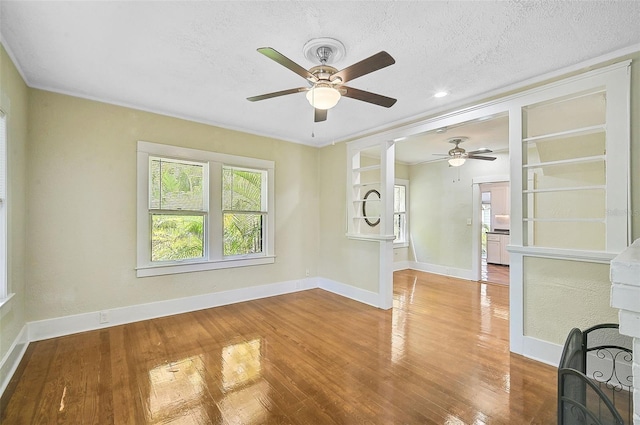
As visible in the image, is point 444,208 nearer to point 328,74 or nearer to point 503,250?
point 503,250

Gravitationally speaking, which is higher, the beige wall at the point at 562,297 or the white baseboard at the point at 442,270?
the beige wall at the point at 562,297

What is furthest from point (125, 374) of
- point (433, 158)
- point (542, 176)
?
point (433, 158)

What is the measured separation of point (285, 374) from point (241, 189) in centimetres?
290

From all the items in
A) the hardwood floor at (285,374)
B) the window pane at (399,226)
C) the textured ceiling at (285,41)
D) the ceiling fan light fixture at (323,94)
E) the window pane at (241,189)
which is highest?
the textured ceiling at (285,41)

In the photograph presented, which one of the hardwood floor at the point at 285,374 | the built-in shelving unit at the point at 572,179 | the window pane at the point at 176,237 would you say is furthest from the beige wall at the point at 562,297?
the window pane at the point at 176,237

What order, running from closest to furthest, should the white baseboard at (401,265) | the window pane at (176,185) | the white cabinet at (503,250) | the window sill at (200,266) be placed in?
the window sill at (200,266), the window pane at (176,185), the white baseboard at (401,265), the white cabinet at (503,250)

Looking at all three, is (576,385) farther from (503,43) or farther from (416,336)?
(503,43)

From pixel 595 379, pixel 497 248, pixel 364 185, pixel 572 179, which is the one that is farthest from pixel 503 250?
pixel 595 379

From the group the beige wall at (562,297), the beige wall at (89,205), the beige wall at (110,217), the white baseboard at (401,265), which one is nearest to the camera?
the beige wall at (562,297)

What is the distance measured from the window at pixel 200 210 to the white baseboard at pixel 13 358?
112 cm

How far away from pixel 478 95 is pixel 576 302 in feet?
7.26

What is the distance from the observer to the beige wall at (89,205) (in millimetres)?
3020

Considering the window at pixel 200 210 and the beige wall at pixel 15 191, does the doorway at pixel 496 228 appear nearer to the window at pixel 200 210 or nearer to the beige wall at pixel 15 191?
the window at pixel 200 210

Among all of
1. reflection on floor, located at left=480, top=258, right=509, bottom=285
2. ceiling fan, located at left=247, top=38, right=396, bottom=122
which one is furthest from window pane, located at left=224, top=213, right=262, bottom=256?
reflection on floor, located at left=480, top=258, right=509, bottom=285
